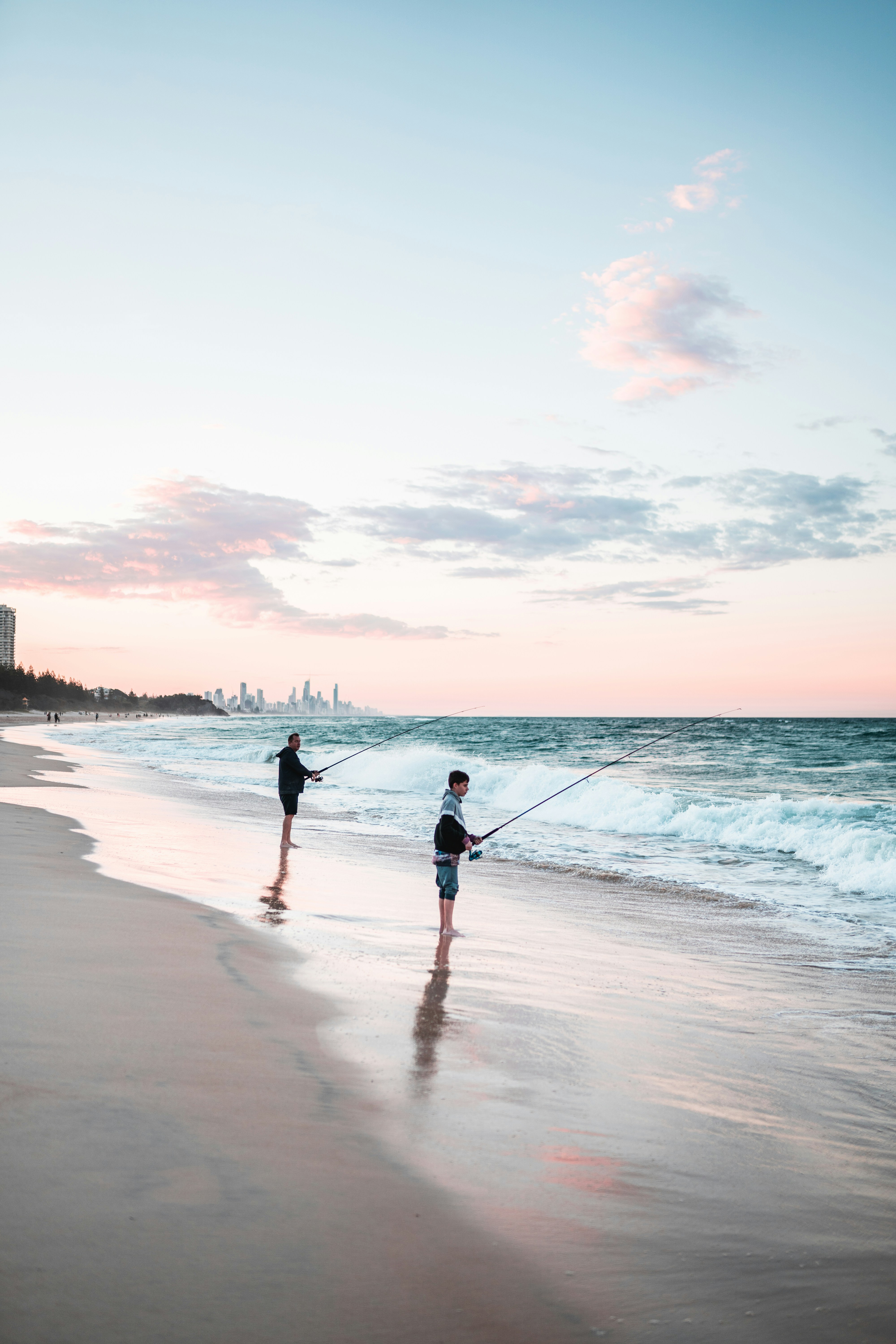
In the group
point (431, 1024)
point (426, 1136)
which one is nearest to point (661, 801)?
point (431, 1024)

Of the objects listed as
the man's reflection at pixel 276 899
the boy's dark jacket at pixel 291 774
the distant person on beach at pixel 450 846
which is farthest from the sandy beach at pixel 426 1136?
the boy's dark jacket at pixel 291 774

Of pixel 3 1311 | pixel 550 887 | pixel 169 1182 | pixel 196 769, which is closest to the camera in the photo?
pixel 3 1311

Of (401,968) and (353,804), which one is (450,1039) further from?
(353,804)

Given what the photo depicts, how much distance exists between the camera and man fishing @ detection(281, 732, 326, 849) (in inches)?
475

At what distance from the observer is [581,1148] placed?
3.35 meters

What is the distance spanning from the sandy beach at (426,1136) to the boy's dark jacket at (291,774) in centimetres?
527

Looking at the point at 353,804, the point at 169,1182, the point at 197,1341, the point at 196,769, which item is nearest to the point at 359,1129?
the point at 169,1182

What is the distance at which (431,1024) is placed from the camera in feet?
15.5

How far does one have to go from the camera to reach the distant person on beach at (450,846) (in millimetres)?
7266

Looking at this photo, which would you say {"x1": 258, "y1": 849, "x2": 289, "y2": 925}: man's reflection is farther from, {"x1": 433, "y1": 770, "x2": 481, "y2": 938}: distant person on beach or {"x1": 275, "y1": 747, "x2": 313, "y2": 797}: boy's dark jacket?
{"x1": 275, "y1": 747, "x2": 313, "y2": 797}: boy's dark jacket

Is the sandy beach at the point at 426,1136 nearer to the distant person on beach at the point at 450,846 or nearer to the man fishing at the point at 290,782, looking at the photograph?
the distant person on beach at the point at 450,846

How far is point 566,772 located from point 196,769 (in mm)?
13549

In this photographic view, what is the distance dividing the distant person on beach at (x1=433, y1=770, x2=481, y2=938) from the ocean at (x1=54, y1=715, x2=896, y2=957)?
398 cm

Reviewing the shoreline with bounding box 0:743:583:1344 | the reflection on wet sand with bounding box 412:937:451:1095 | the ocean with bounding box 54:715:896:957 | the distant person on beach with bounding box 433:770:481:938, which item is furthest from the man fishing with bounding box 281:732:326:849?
the shoreline with bounding box 0:743:583:1344
